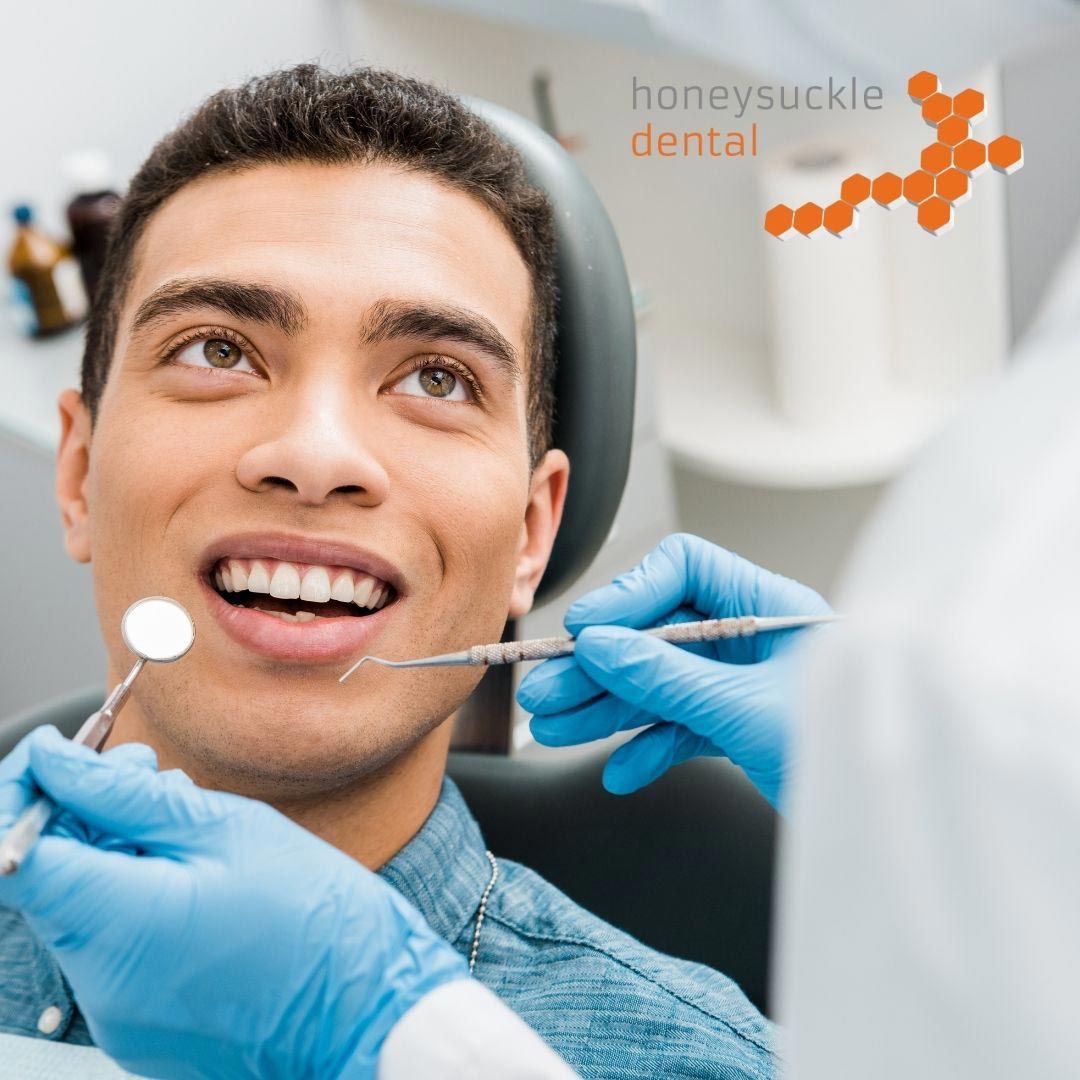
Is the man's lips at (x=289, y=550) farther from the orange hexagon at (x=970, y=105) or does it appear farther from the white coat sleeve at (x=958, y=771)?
the orange hexagon at (x=970, y=105)

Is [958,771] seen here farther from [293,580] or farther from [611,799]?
[611,799]

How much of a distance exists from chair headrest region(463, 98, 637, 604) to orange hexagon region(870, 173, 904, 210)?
1073mm

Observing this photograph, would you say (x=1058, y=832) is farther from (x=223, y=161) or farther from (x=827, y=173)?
(x=827, y=173)

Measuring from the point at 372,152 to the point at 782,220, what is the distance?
110cm

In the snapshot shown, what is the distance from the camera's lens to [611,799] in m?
1.35

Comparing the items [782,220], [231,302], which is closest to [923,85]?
[782,220]

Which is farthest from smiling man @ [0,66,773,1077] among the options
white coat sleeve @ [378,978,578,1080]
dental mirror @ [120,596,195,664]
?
white coat sleeve @ [378,978,578,1080]

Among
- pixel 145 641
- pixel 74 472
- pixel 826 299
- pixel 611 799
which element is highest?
pixel 826 299

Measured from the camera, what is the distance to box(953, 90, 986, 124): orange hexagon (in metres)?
2.04

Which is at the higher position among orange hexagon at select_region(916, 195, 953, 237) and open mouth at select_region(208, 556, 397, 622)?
orange hexagon at select_region(916, 195, 953, 237)

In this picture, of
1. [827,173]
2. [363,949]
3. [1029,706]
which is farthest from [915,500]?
[827,173]

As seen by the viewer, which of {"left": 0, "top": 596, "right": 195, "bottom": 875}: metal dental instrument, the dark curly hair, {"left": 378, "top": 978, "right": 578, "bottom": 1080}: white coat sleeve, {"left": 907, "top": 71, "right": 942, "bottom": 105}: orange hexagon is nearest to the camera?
{"left": 378, "top": 978, "right": 578, "bottom": 1080}: white coat sleeve

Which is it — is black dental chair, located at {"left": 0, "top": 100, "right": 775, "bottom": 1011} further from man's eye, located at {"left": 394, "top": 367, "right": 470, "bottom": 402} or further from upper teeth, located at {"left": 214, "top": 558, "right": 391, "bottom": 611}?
upper teeth, located at {"left": 214, "top": 558, "right": 391, "bottom": 611}

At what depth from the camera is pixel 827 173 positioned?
2.20 meters
